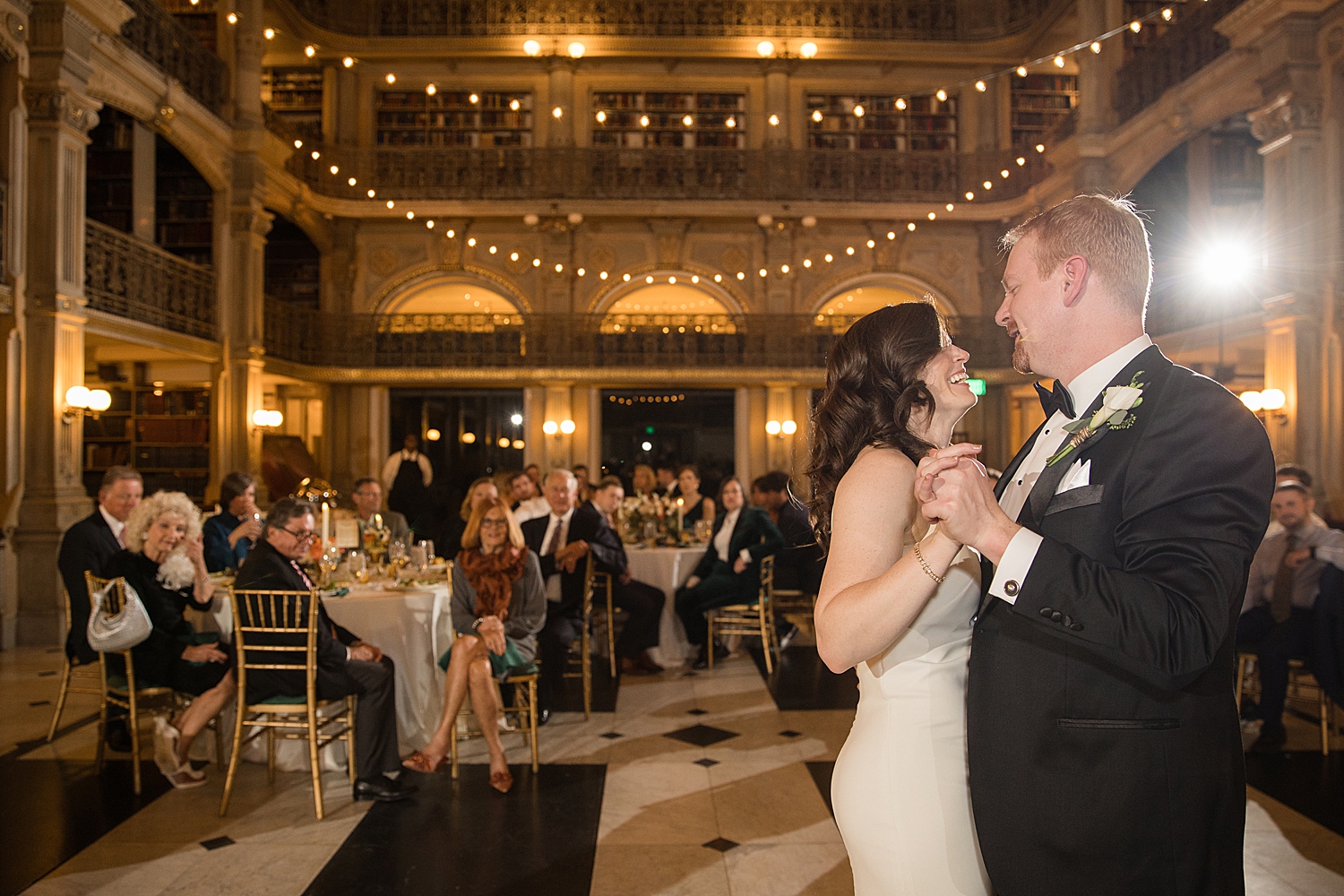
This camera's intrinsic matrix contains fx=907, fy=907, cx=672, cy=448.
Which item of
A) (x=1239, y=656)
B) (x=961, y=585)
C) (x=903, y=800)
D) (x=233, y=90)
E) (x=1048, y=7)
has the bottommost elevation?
(x=1239, y=656)

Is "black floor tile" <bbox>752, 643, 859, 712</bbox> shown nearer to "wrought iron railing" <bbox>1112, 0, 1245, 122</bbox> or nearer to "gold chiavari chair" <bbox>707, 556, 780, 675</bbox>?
"gold chiavari chair" <bbox>707, 556, 780, 675</bbox>

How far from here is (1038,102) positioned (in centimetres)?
1454

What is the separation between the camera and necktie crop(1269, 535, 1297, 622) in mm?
4477

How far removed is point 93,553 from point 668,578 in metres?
3.59

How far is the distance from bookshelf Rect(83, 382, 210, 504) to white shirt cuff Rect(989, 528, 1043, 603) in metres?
11.9

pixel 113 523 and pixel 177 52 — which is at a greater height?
pixel 177 52

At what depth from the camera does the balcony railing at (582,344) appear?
14.3 meters

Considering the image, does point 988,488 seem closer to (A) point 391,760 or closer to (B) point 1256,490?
(B) point 1256,490

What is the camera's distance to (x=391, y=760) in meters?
3.93

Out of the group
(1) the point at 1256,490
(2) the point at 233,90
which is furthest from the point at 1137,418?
(2) the point at 233,90

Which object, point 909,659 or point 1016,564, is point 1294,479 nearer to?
point 909,659

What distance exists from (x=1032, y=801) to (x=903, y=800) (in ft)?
1.23

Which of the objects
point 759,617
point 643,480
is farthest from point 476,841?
point 643,480

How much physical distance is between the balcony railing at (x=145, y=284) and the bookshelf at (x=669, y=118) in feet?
22.1
